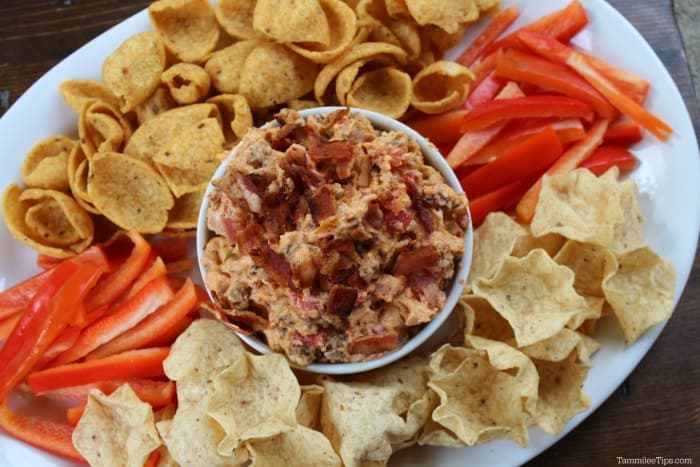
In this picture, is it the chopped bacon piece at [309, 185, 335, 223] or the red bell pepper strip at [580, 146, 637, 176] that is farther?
the red bell pepper strip at [580, 146, 637, 176]

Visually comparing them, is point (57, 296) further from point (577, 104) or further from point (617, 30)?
point (617, 30)

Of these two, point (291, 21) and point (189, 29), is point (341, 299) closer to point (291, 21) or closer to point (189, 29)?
point (291, 21)

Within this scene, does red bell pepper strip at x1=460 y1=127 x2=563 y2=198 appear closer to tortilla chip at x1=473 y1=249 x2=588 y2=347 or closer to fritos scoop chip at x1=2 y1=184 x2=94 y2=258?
tortilla chip at x1=473 y1=249 x2=588 y2=347

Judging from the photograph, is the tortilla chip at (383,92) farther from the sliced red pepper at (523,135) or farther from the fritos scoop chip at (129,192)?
the fritos scoop chip at (129,192)

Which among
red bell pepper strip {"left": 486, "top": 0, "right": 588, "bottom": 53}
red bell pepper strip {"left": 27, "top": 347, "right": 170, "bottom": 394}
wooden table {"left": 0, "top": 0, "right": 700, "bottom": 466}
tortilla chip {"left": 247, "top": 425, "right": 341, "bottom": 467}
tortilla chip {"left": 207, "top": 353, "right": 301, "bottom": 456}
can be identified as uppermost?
red bell pepper strip {"left": 486, "top": 0, "right": 588, "bottom": 53}

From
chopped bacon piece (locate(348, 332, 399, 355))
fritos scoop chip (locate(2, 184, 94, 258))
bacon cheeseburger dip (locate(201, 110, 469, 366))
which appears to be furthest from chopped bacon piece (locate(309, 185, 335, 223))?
fritos scoop chip (locate(2, 184, 94, 258))

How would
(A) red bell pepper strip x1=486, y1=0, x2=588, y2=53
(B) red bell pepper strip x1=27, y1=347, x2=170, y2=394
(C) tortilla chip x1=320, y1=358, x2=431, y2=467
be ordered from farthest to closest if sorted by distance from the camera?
1. (A) red bell pepper strip x1=486, y1=0, x2=588, y2=53
2. (B) red bell pepper strip x1=27, y1=347, x2=170, y2=394
3. (C) tortilla chip x1=320, y1=358, x2=431, y2=467

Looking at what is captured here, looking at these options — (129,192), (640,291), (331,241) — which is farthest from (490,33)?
(129,192)
